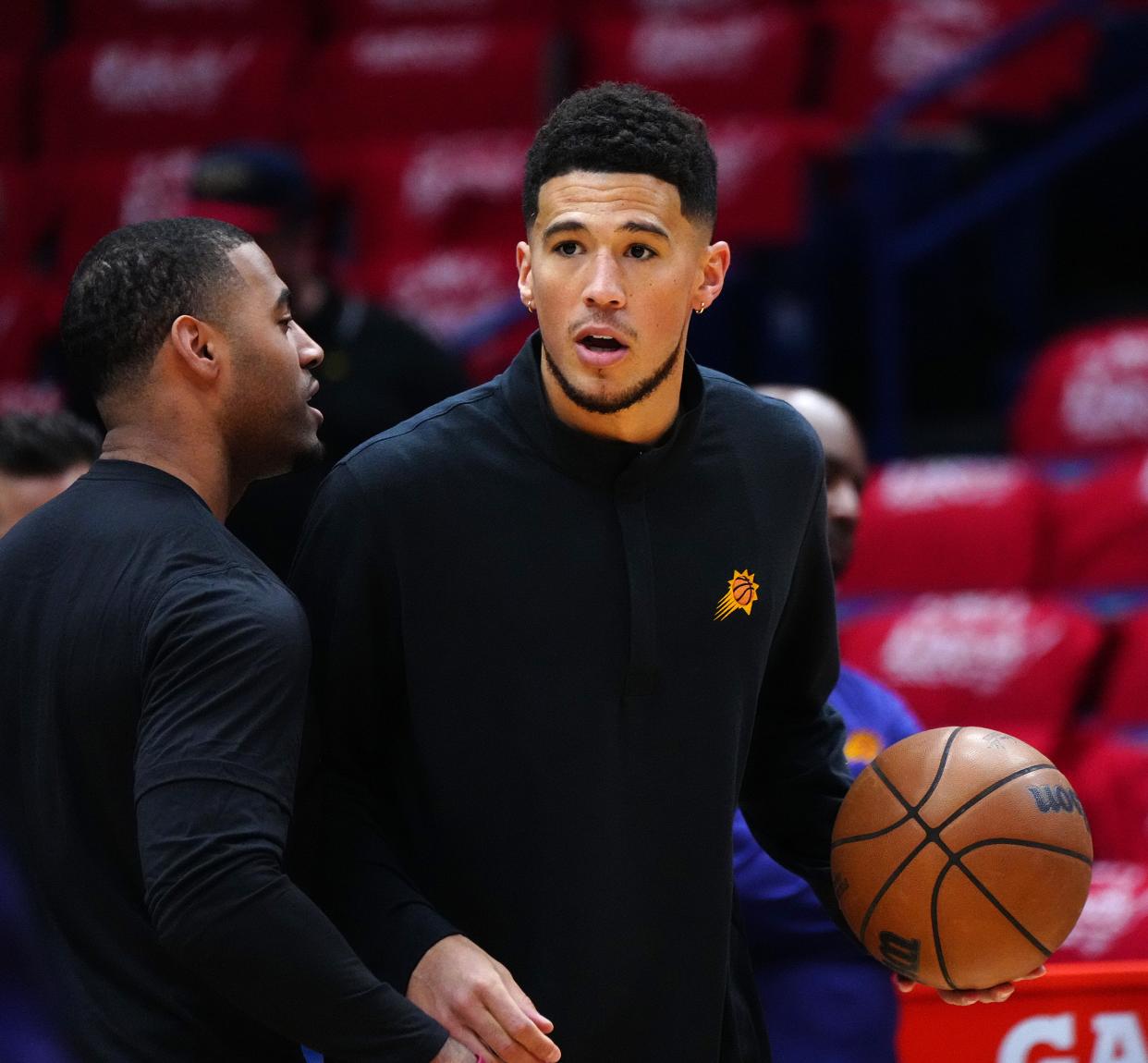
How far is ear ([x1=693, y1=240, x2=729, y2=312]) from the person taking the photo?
2.27 meters

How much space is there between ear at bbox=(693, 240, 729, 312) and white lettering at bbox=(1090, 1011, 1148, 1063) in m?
1.37

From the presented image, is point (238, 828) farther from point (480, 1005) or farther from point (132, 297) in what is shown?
point (132, 297)

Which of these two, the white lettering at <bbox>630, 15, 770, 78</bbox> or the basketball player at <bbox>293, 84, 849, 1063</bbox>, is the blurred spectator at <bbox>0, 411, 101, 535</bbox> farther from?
the white lettering at <bbox>630, 15, 770, 78</bbox>

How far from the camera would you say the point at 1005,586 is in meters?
5.12

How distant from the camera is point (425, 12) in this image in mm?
7355

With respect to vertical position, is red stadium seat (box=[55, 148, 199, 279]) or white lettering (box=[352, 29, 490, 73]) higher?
white lettering (box=[352, 29, 490, 73])

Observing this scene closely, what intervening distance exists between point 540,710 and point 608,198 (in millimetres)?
586

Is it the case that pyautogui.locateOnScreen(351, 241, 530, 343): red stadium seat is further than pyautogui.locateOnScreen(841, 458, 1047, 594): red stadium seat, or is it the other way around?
pyautogui.locateOnScreen(351, 241, 530, 343): red stadium seat

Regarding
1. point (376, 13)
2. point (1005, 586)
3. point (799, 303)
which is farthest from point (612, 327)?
point (376, 13)

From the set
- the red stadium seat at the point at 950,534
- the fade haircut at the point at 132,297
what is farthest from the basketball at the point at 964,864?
the red stadium seat at the point at 950,534

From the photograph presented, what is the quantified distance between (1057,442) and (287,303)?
3701 millimetres

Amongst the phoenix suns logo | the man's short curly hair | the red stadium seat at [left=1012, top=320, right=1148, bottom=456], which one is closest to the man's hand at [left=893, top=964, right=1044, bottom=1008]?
the phoenix suns logo

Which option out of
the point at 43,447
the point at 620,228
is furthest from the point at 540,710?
the point at 43,447

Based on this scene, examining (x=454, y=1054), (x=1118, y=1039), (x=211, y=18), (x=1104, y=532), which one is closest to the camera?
(x=454, y=1054)
